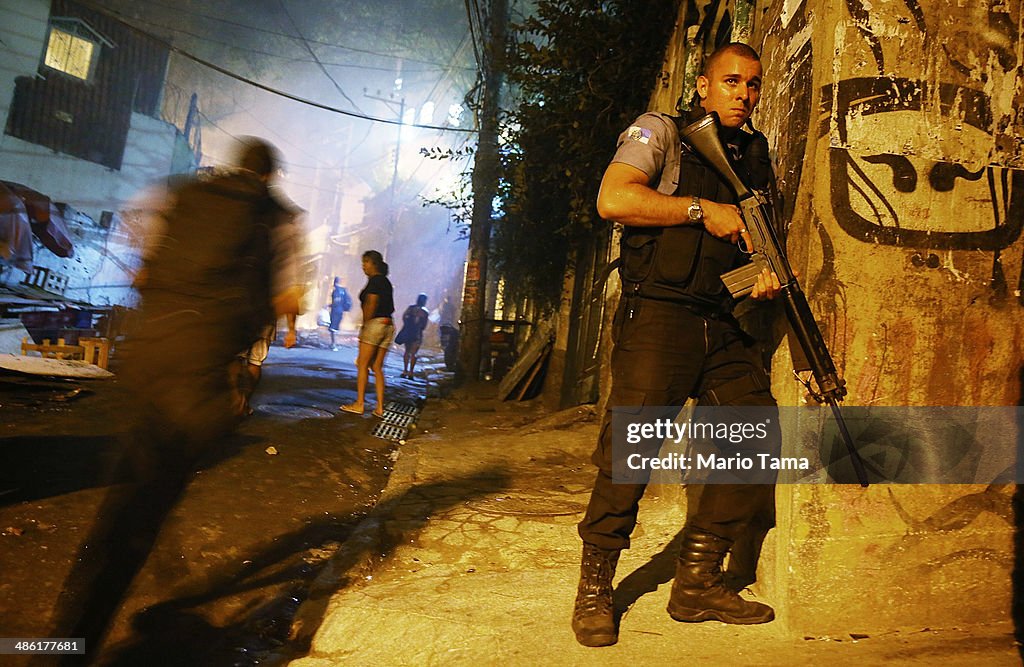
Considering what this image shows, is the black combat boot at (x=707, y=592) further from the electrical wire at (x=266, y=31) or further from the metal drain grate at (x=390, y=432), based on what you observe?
the electrical wire at (x=266, y=31)

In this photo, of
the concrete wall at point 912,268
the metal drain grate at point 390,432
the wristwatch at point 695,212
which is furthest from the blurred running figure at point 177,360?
the metal drain grate at point 390,432

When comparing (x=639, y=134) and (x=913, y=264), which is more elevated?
(x=639, y=134)

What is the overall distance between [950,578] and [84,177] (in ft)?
74.7

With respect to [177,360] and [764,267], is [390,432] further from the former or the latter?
[764,267]

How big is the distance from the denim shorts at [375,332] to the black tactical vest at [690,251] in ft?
17.2

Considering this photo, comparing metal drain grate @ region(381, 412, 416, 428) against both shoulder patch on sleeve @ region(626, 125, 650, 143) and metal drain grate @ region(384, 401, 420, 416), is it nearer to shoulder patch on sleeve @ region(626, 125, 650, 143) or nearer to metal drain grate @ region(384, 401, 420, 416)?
metal drain grate @ region(384, 401, 420, 416)

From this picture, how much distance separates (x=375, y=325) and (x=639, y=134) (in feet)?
17.8

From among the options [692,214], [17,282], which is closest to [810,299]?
[692,214]

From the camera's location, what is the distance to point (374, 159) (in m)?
59.2

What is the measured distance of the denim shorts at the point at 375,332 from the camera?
6980 mm

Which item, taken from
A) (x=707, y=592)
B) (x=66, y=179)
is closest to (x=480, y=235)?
(x=707, y=592)

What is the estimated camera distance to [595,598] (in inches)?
78.2

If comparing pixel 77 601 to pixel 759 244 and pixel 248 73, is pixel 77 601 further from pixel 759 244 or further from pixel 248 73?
pixel 248 73

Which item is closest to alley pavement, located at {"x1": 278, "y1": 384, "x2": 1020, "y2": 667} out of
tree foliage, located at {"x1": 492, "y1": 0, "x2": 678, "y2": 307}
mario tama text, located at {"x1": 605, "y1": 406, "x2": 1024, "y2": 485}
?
mario tama text, located at {"x1": 605, "y1": 406, "x2": 1024, "y2": 485}
